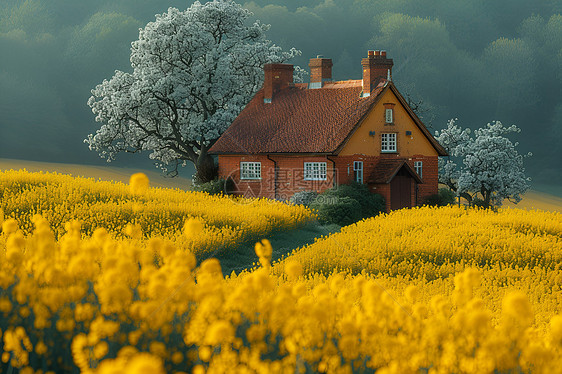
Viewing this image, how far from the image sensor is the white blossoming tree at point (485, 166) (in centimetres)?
4525

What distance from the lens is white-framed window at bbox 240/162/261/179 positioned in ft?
123

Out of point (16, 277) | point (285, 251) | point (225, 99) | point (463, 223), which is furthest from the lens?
point (225, 99)

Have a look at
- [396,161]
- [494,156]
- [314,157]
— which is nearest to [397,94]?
[396,161]

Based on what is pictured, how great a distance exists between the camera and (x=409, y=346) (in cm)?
664

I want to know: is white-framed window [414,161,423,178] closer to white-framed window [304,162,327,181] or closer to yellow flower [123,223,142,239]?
white-framed window [304,162,327,181]

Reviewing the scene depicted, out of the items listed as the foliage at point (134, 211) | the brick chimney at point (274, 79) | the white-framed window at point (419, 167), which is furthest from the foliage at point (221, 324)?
the brick chimney at point (274, 79)

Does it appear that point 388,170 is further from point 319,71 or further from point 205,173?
point 205,173

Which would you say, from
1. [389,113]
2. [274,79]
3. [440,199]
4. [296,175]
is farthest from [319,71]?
[440,199]

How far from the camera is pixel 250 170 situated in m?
37.8

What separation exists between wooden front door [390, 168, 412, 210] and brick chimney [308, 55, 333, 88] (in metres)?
7.48

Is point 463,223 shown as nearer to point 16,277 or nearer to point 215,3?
point 16,277

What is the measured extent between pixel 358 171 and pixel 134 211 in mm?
17579

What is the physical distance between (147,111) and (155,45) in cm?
418

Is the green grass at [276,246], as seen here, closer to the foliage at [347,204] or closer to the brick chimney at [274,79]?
the foliage at [347,204]
